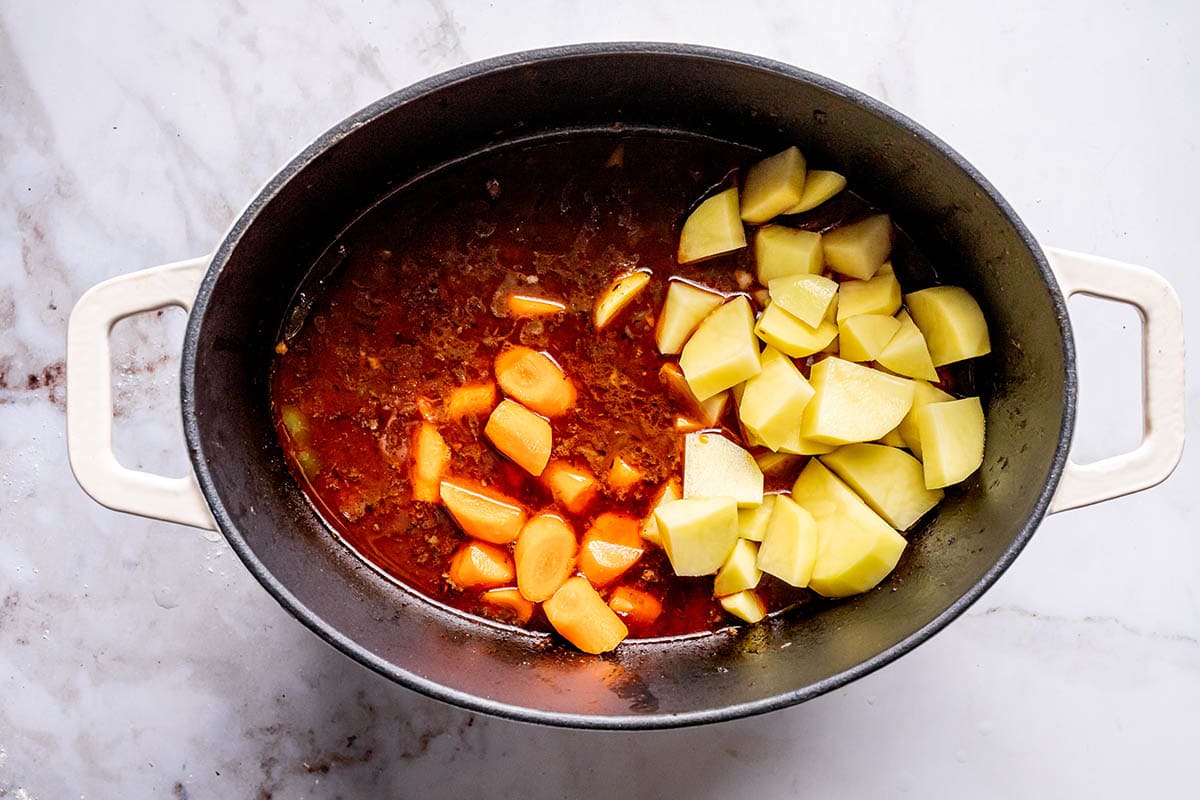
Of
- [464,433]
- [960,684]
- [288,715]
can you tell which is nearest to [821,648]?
[960,684]

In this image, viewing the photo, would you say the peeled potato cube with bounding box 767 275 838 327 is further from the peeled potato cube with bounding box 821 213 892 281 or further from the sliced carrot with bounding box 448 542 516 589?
the sliced carrot with bounding box 448 542 516 589

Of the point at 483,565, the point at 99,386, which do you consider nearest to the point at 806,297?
the point at 483,565

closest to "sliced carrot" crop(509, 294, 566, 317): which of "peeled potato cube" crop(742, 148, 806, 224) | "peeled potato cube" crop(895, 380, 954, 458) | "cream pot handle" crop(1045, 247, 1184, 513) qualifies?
"peeled potato cube" crop(742, 148, 806, 224)

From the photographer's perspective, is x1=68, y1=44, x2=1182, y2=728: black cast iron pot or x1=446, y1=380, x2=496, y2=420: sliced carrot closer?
x1=68, y1=44, x2=1182, y2=728: black cast iron pot

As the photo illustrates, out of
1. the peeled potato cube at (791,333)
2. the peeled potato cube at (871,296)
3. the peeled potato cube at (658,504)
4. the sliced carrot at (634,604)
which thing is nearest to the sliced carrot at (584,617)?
the sliced carrot at (634,604)

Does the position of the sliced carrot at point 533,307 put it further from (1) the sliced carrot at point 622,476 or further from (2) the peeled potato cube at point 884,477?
(2) the peeled potato cube at point 884,477

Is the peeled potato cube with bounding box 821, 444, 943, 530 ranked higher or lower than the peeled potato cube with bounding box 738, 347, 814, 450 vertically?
lower

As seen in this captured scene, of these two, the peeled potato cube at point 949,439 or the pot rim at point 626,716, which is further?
the peeled potato cube at point 949,439
